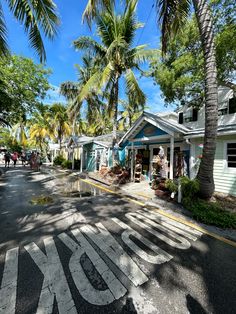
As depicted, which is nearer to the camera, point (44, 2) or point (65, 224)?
point (65, 224)

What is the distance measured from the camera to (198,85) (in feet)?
33.0

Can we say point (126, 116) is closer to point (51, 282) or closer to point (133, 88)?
point (133, 88)

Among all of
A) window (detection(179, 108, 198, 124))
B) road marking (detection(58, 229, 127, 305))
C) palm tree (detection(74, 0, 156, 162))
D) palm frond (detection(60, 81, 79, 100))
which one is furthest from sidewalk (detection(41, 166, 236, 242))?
palm frond (detection(60, 81, 79, 100))

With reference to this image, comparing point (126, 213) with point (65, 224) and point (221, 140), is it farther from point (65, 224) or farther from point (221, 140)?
point (221, 140)

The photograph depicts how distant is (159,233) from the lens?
4.50 meters

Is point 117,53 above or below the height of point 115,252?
above

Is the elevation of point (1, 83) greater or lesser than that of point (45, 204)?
greater

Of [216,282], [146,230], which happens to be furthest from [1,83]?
[216,282]

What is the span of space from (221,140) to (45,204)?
346 inches

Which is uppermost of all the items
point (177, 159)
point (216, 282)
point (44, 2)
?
point (44, 2)

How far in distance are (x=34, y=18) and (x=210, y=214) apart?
8.38m

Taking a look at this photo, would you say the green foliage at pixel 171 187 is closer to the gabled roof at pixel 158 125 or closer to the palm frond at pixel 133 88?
the gabled roof at pixel 158 125

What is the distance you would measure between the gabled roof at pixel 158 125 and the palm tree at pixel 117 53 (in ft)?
6.34

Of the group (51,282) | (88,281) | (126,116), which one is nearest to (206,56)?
(88,281)
